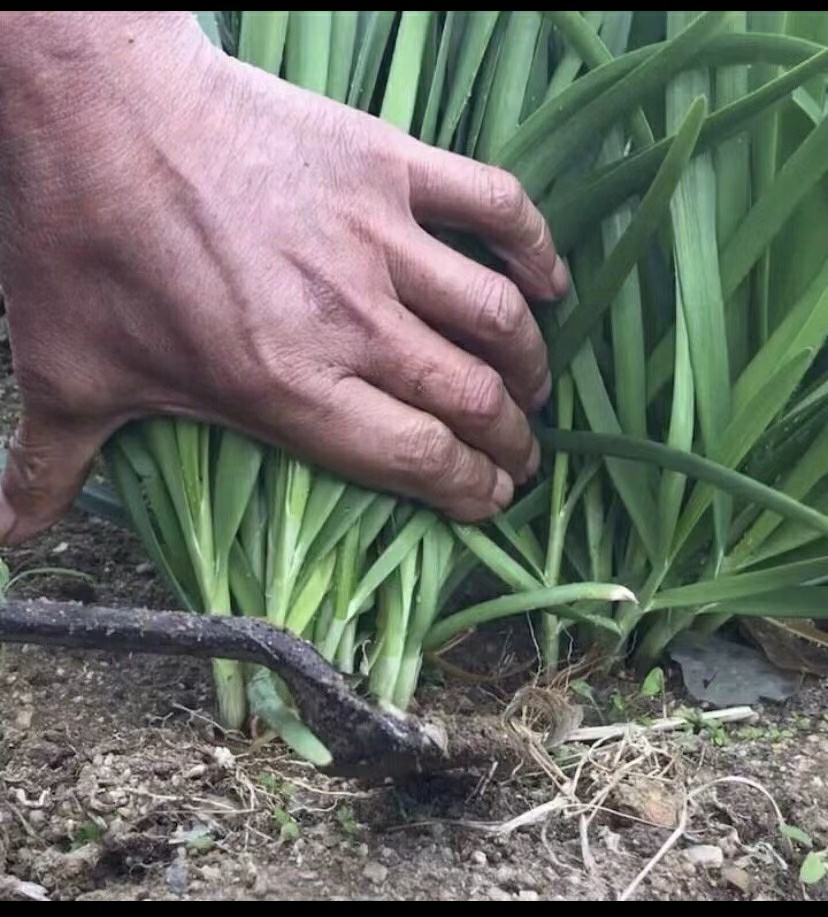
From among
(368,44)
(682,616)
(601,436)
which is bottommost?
(682,616)

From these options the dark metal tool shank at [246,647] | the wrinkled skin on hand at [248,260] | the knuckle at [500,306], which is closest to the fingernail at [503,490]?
the wrinkled skin on hand at [248,260]

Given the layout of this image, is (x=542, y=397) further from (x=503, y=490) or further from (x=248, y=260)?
(x=248, y=260)

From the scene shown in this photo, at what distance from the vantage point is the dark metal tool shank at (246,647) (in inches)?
29.6

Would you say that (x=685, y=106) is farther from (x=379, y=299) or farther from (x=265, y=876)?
(x=265, y=876)

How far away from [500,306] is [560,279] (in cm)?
7

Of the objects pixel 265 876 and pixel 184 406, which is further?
pixel 184 406

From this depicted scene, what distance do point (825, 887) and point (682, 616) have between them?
10.1 inches

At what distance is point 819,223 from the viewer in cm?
92

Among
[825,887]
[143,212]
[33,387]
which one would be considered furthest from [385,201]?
[825,887]

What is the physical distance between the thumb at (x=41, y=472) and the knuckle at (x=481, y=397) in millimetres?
305

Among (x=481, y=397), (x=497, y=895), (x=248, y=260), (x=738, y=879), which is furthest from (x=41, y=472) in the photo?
(x=738, y=879)

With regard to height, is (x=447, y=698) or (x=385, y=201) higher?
(x=385, y=201)

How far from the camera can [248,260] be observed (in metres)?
0.89

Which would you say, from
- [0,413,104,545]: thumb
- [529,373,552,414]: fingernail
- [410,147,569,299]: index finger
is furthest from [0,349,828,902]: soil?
[410,147,569,299]: index finger
